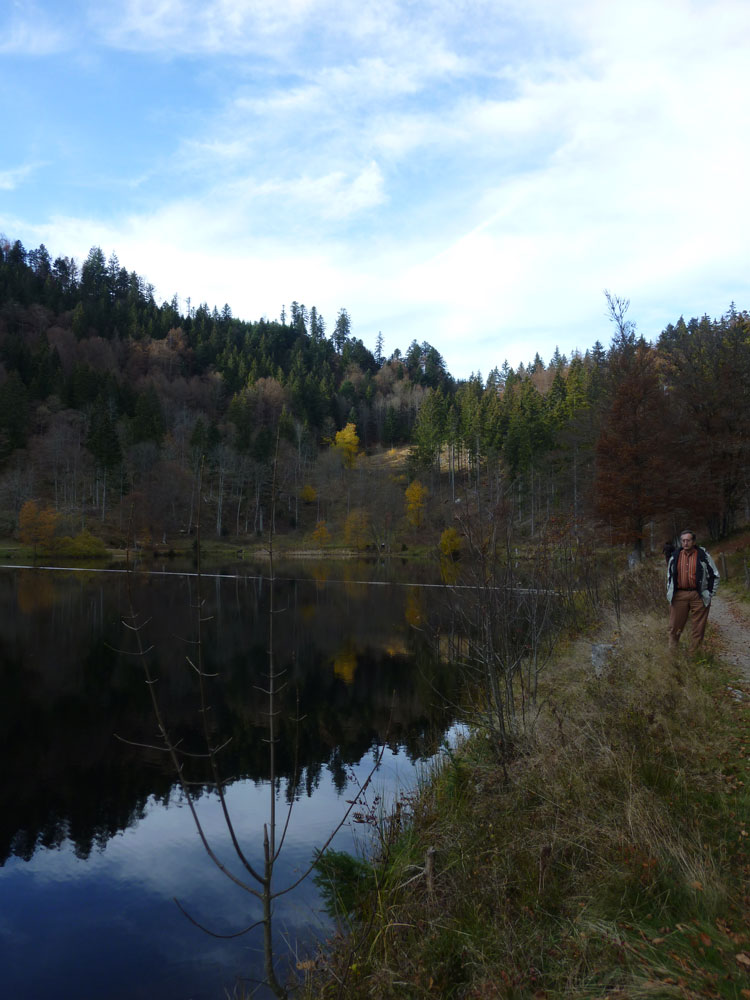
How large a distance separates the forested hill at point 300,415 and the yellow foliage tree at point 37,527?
6058 mm

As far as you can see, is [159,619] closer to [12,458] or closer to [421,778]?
[421,778]

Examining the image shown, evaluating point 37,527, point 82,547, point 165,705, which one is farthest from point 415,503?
point 165,705

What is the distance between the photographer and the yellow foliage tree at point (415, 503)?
71688 mm

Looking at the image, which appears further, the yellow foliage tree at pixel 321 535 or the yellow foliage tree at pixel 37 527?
the yellow foliage tree at pixel 321 535

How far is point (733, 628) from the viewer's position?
14008 millimetres

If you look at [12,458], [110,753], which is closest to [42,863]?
[110,753]

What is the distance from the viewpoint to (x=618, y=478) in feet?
85.7

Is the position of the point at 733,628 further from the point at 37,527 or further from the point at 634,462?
the point at 37,527

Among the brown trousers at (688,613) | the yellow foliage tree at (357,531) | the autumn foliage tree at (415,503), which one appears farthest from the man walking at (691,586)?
the yellow foliage tree at (357,531)

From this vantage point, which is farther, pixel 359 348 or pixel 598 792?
pixel 359 348

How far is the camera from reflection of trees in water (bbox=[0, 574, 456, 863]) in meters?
9.51

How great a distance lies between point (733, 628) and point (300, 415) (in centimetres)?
9899

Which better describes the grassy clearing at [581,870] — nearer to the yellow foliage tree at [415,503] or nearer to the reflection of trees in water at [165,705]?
the reflection of trees in water at [165,705]

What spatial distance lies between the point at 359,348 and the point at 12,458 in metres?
99.3
